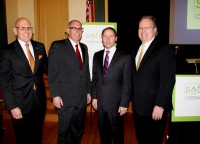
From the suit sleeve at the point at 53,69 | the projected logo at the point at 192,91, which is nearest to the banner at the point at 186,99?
the projected logo at the point at 192,91

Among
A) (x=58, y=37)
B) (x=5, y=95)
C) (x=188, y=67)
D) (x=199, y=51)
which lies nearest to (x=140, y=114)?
(x=5, y=95)

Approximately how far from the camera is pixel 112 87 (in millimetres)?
2467

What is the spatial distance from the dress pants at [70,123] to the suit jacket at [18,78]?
0.29 meters

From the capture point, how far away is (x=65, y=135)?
2623mm

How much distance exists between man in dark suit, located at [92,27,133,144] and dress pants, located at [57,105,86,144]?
0.25 m

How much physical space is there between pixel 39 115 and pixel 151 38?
139cm

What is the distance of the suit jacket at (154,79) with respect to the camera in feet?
7.04

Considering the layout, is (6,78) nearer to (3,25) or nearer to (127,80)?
(127,80)

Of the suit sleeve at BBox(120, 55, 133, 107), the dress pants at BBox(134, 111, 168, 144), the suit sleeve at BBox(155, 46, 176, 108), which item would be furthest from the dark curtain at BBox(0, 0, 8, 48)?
the suit sleeve at BBox(155, 46, 176, 108)

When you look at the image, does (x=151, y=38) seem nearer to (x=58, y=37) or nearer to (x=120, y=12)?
(x=120, y=12)

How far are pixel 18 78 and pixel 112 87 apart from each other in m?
0.93

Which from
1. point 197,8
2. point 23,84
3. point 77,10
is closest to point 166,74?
point 23,84

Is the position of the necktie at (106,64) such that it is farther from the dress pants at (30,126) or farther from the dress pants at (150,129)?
the dress pants at (30,126)

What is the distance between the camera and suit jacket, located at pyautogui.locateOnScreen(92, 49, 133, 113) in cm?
242
